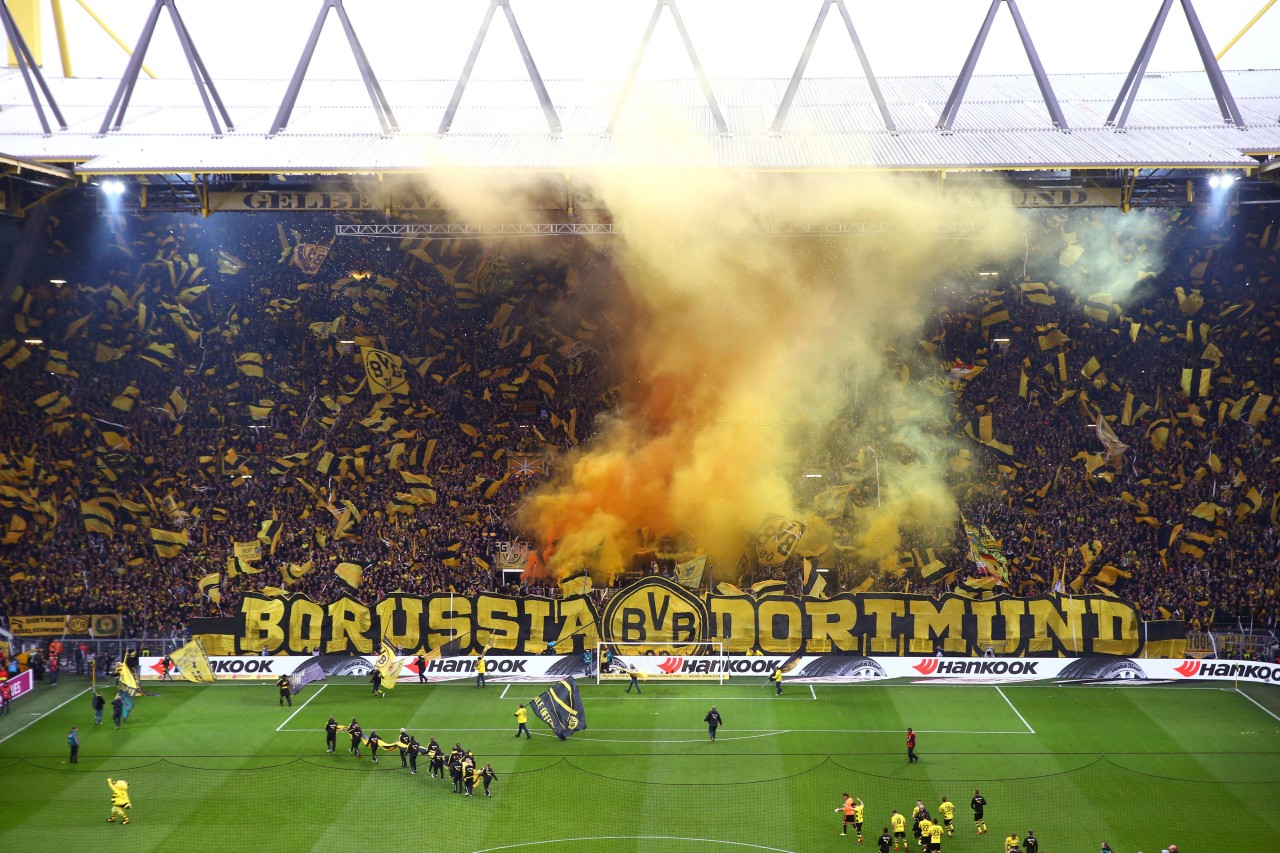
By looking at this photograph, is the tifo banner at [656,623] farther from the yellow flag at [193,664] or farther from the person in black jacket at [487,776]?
the person in black jacket at [487,776]

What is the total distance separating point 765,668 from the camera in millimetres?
30375

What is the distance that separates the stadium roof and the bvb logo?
11.0 m

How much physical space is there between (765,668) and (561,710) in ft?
20.8

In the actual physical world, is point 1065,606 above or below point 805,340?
below

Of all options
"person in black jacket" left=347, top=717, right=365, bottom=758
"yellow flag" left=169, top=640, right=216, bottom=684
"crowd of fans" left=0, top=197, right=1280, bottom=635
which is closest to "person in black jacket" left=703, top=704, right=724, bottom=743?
"person in black jacket" left=347, top=717, right=365, bottom=758

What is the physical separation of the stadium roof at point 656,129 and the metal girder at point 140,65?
0.51 metres

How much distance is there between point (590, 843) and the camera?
68.8 feet

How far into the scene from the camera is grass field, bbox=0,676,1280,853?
69.7 feet

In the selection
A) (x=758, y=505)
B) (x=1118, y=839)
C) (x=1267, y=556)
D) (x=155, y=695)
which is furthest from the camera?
(x=758, y=505)

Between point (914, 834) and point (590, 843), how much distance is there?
5.66 m

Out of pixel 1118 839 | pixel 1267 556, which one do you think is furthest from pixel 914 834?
pixel 1267 556

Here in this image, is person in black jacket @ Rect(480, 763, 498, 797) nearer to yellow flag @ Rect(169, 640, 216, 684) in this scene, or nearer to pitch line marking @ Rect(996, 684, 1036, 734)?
yellow flag @ Rect(169, 640, 216, 684)

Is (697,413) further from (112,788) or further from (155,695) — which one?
(112,788)

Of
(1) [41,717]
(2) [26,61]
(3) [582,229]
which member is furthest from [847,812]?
(2) [26,61]
